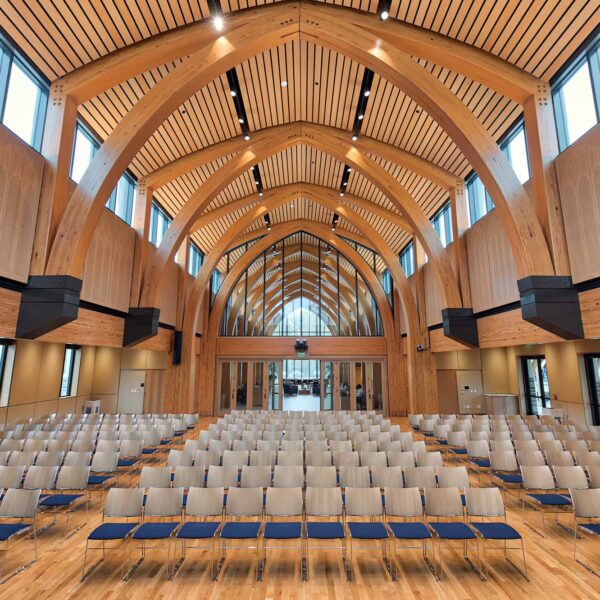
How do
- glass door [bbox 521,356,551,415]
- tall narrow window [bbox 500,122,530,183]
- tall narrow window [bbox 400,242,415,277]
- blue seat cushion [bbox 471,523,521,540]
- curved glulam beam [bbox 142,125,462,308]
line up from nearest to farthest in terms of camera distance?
blue seat cushion [bbox 471,523,521,540]
tall narrow window [bbox 500,122,530,183]
curved glulam beam [bbox 142,125,462,308]
glass door [bbox 521,356,551,415]
tall narrow window [bbox 400,242,415,277]

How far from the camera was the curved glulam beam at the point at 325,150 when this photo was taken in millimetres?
12125

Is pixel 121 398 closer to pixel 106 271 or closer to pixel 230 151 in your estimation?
pixel 106 271

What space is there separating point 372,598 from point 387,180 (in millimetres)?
11617

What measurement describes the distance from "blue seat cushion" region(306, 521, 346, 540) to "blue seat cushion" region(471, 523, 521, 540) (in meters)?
1.48

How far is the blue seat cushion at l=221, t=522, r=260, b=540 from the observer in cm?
396

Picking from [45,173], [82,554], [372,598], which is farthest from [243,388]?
[372,598]

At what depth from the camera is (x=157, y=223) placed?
14242 mm

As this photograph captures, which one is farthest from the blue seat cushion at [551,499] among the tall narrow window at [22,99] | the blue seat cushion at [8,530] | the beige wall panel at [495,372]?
the beige wall panel at [495,372]

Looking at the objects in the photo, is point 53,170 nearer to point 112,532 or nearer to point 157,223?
point 157,223

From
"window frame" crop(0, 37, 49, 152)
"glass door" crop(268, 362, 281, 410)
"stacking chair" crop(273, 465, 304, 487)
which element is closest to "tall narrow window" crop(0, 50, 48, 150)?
"window frame" crop(0, 37, 49, 152)

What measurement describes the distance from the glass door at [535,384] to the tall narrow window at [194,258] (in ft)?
48.5

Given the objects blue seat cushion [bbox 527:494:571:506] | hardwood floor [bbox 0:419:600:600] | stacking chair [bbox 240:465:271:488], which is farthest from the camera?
stacking chair [bbox 240:465:271:488]

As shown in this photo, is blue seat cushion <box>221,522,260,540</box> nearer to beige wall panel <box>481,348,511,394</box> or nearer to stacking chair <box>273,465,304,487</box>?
stacking chair <box>273,465,304,487</box>

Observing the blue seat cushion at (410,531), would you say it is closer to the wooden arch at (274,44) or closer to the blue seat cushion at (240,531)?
the blue seat cushion at (240,531)
